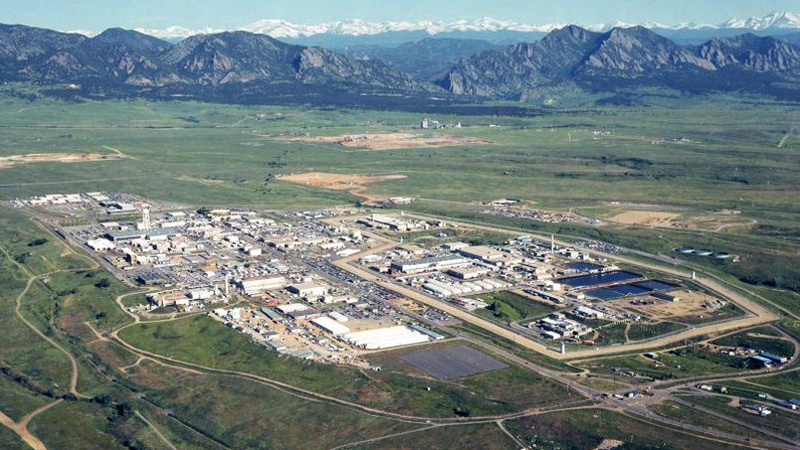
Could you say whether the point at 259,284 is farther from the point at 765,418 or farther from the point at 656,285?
the point at 765,418

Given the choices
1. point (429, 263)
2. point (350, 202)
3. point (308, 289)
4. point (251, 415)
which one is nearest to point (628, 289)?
point (429, 263)

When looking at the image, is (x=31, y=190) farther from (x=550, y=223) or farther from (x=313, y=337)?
(x=313, y=337)

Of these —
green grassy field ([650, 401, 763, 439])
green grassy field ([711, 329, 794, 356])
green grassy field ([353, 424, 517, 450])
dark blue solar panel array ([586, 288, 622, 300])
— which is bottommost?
green grassy field ([353, 424, 517, 450])

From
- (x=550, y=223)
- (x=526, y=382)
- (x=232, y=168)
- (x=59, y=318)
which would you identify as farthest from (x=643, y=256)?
(x=232, y=168)

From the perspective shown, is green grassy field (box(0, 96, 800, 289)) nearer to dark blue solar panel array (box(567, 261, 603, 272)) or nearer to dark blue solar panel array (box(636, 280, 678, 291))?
dark blue solar panel array (box(636, 280, 678, 291))

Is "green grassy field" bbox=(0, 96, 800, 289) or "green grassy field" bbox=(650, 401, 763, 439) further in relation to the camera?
"green grassy field" bbox=(0, 96, 800, 289)

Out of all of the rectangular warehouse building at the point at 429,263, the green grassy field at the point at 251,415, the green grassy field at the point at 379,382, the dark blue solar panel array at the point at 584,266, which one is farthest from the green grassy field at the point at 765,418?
the rectangular warehouse building at the point at 429,263

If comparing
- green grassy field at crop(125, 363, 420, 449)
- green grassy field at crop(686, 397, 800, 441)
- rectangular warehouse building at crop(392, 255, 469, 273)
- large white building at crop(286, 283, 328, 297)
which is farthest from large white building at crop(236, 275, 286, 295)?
green grassy field at crop(686, 397, 800, 441)
